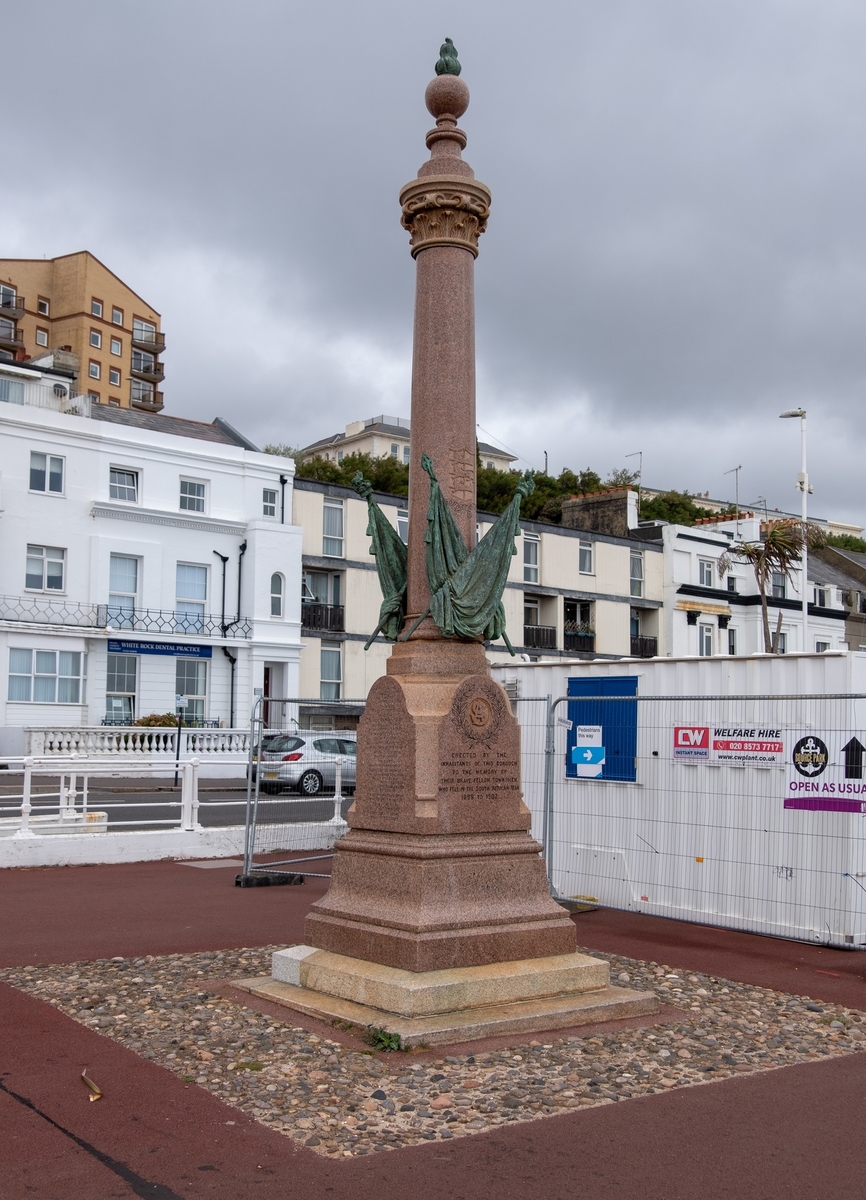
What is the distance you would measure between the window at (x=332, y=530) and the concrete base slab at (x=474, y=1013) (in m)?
34.4

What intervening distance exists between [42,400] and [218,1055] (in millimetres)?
39623

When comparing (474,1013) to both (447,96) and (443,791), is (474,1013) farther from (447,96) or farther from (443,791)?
(447,96)

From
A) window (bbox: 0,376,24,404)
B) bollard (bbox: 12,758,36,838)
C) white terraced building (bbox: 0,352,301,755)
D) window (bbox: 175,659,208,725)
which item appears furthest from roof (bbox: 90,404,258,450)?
bollard (bbox: 12,758,36,838)

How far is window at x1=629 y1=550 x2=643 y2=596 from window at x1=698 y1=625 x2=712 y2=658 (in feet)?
12.7

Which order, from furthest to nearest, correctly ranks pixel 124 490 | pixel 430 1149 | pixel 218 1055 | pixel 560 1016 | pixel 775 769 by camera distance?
1. pixel 124 490
2. pixel 775 769
3. pixel 560 1016
4. pixel 218 1055
5. pixel 430 1149

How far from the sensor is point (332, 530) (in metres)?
42.5

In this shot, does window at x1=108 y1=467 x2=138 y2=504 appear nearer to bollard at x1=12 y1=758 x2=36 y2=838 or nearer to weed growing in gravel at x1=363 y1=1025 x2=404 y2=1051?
bollard at x1=12 y1=758 x2=36 y2=838

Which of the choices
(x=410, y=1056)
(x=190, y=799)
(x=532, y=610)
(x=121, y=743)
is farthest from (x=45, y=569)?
(x=410, y=1056)

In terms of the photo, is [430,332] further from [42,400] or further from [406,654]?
[42,400]

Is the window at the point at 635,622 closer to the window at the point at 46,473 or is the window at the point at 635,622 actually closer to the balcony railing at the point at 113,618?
the balcony railing at the point at 113,618

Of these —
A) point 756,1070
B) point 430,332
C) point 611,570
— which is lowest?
point 756,1070

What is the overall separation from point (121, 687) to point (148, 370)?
46.6 meters

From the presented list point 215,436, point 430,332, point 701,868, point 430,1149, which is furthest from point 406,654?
point 215,436

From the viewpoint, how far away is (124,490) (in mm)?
38094
